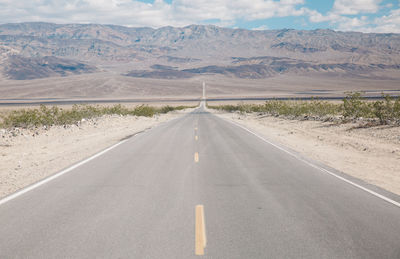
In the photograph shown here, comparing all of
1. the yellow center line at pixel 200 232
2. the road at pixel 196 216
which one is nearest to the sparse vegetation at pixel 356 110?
the road at pixel 196 216

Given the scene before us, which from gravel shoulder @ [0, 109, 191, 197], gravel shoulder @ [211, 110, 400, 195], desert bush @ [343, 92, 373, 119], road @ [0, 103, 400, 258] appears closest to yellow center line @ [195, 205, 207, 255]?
road @ [0, 103, 400, 258]

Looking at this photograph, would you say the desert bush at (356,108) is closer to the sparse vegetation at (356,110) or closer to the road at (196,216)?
the sparse vegetation at (356,110)

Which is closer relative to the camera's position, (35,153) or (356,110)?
(35,153)

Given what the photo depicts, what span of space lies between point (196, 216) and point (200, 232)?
706mm

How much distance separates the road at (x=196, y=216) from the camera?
4539 millimetres

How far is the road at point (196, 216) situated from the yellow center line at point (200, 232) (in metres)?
0.04

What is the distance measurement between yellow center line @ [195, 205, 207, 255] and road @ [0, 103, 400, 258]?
4cm

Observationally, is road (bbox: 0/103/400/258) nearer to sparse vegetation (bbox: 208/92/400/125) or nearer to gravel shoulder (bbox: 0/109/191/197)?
gravel shoulder (bbox: 0/109/191/197)

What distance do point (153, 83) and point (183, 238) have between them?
188 m

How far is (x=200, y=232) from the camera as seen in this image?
16.6ft

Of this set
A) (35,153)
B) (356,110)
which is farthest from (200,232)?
(356,110)

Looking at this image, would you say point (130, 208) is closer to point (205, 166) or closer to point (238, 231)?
point (238, 231)

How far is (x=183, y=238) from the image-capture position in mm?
4891

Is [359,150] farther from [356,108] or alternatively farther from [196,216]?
[196,216]
